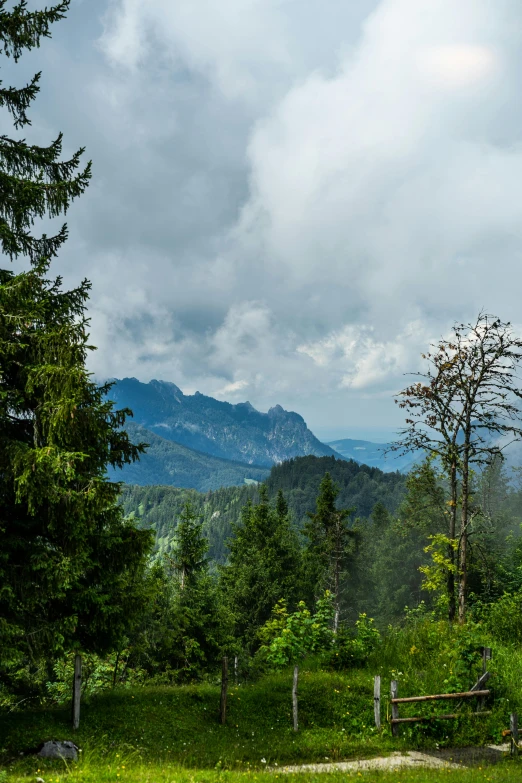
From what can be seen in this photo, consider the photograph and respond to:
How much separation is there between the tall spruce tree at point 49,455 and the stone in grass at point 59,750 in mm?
1765

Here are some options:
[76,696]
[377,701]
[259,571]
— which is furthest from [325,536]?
[76,696]

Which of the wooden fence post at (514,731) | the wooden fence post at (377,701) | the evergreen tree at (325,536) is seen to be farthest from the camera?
the evergreen tree at (325,536)

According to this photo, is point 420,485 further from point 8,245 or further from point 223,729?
point 8,245

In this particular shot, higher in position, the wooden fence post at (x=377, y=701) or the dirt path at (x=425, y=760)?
the wooden fence post at (x=377, y=701)

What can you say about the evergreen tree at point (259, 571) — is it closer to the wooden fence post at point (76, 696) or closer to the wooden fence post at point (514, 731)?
the wooden fence post at point (76, 696)

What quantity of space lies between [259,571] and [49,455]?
35.2 metres

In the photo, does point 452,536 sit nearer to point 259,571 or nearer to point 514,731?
point 514,731

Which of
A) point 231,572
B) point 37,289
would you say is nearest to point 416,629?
point 37,289

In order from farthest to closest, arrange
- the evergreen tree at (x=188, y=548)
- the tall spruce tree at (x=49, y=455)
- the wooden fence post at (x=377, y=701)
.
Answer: the evergreen tree at (x=188, y=548) → the wooden fence post at (x=377, y=701) → the tall spruce tree at (x=49, y=455)

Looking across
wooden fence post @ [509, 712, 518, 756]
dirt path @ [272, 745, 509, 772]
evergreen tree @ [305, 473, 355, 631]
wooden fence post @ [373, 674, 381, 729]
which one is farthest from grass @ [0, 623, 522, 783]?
evergreen tree @ [305, 473, 355, 631]

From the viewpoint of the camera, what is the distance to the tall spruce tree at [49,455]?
973 cm

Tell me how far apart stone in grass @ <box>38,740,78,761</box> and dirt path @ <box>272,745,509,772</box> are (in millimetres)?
4400

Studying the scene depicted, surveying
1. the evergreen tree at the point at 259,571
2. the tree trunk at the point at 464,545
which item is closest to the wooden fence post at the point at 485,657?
the tree trunk at the point at 464,545

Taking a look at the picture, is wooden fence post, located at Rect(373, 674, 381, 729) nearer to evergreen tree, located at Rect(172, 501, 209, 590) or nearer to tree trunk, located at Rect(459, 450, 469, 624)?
tree trunk, located at Rect(459, 450, 469, 624)
